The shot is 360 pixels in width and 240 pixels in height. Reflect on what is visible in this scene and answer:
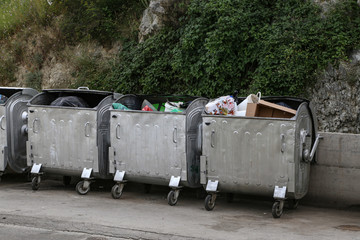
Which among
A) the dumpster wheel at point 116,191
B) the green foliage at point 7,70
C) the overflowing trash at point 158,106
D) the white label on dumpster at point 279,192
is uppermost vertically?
the green foliage at point 7,70

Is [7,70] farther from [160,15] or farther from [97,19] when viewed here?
[160,15]

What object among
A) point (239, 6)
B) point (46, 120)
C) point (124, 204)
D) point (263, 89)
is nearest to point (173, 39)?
point (239, 6)

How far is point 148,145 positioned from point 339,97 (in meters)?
4.90

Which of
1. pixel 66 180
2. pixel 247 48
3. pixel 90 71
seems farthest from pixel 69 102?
pixel 90 71

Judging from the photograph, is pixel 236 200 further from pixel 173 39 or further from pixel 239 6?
pixel 173 39

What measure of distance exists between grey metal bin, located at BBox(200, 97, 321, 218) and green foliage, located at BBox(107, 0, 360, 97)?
4.10 m

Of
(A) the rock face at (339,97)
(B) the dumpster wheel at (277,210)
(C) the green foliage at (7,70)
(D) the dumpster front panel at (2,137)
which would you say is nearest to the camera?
(B) the dumpster wheel at (277,210)

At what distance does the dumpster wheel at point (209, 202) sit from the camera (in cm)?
716

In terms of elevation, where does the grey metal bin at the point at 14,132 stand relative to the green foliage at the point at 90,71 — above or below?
below

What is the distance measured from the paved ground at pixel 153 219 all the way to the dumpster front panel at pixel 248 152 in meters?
0.46

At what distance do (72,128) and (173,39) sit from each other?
5.83 metres

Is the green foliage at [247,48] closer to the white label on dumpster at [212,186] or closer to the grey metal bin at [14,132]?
the grey metal bin at [14,132]

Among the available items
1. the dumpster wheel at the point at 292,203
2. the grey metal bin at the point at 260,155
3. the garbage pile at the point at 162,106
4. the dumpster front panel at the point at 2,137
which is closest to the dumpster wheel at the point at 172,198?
the grey metal bin at the point at 260,155

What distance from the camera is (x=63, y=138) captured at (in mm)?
8336
